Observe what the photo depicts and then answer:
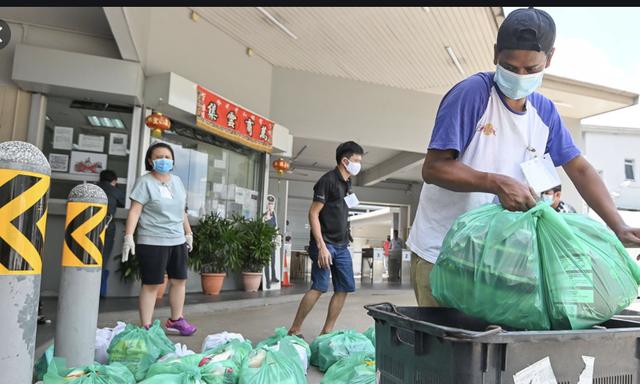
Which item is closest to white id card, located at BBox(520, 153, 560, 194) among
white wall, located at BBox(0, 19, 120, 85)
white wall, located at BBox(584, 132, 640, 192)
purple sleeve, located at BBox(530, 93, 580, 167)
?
purple sleeve, located at BBox(530, 93, 580, 167)

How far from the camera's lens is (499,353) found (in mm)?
993

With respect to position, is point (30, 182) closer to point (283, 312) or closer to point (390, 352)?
point (390, 352)

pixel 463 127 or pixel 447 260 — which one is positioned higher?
pixel 463 127

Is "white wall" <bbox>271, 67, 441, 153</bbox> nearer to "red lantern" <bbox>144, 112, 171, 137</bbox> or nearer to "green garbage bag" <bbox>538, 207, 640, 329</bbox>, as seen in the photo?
"red lantern" <bbox>144, 112, 171, 137</bbox>

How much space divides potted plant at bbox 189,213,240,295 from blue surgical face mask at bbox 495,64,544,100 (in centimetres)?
644

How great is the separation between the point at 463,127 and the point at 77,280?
2.36 m

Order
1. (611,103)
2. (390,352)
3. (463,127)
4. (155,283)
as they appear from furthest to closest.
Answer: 1. (611,103)
2. (155,283)
3. (463,127)
4. (390,352)

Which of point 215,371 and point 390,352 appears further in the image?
point 215,371

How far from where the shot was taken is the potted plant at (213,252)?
7.62m

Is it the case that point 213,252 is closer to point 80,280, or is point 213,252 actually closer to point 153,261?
point 153,261

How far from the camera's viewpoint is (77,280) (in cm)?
285

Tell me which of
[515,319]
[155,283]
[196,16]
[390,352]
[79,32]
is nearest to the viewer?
[515,319]

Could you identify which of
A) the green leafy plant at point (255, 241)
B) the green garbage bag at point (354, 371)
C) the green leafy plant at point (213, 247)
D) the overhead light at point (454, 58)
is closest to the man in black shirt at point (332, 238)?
the green garbage bag at point (354, 371)

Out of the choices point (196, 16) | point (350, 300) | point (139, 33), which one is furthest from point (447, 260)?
point (196, 16)
